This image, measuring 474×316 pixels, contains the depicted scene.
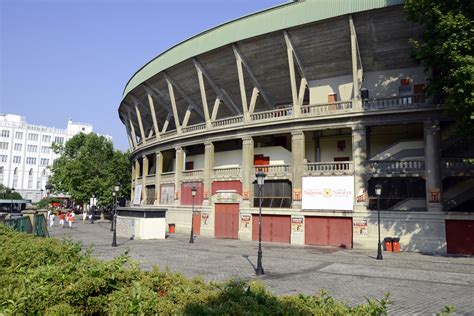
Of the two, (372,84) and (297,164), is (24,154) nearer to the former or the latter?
(297,164)

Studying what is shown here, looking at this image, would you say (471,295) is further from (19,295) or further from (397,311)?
(19,295)

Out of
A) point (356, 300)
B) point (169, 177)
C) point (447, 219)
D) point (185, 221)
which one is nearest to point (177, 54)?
point (169, 177)

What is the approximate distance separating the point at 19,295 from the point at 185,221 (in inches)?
1285

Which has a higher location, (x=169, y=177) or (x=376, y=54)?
(x=376, y=54)

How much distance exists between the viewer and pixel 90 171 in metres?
55.7

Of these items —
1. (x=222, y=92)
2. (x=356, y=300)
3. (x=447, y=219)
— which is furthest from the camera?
(x=222, y=92)

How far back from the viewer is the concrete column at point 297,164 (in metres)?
29.2

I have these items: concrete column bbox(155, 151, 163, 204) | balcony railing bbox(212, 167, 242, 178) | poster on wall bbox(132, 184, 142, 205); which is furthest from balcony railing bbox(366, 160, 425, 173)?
poster on wall bbox(132, 184, 142, 205)

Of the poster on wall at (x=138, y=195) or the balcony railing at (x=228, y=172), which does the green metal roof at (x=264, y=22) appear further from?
the poster on wall at (x=138, y=195)

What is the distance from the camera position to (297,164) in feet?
97.0

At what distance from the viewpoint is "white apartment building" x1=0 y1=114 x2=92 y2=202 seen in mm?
113625

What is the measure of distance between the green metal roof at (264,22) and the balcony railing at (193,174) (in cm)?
1150

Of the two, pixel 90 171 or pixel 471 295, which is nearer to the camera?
pixel 471 295

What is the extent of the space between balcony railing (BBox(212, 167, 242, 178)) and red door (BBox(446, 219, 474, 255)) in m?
17.3
